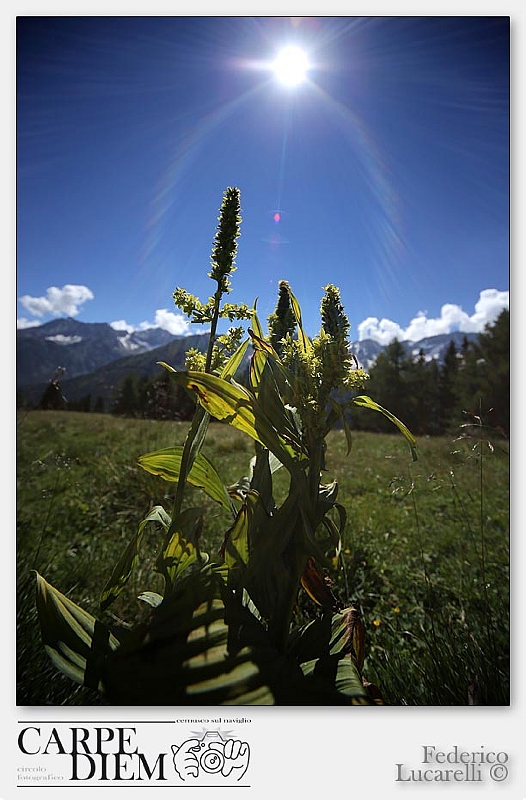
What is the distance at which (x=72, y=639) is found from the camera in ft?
3.36

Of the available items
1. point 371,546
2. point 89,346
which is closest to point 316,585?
point 371,546

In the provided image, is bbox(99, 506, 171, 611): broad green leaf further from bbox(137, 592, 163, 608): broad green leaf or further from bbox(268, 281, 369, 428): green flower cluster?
bbox(268, 281, 369, 428): green flower cluster

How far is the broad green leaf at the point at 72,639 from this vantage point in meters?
1.02

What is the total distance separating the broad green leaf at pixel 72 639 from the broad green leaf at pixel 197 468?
1.10ft

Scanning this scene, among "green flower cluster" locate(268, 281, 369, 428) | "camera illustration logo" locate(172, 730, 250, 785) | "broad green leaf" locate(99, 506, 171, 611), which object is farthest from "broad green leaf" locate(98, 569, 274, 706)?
"green flower cluster" locate(268, 281, 369, 428)

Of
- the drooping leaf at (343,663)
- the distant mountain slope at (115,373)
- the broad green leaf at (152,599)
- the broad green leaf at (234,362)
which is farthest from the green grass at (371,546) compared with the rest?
the broad green leaf at (234,362)

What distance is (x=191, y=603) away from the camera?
3.59ft

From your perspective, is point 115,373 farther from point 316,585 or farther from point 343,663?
point 343,663

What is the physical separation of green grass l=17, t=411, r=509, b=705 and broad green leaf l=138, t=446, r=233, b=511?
53 cm

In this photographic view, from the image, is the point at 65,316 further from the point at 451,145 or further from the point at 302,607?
the point at 451,145

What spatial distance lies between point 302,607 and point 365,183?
141 centimetres

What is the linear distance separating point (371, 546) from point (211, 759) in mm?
866

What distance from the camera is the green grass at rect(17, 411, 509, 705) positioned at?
1338mm

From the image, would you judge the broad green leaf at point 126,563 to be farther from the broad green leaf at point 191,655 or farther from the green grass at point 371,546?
the green grass at point 371,546
